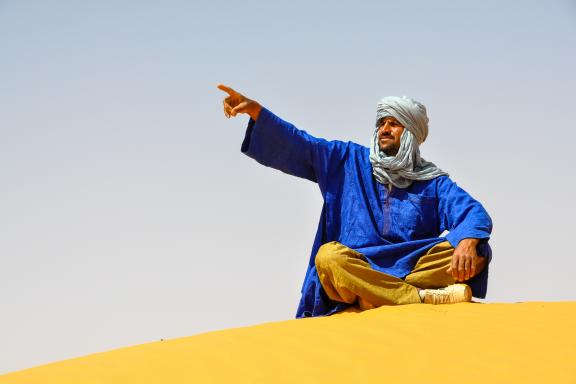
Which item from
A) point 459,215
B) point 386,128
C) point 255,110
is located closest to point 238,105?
point 255,110

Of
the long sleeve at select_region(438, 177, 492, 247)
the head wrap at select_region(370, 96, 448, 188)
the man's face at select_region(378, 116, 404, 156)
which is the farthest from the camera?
the man's face at select_region(378, 116, 404, 156)

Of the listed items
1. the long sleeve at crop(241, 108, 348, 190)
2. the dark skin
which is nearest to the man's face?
the dark skin

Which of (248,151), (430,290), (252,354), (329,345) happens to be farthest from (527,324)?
(248,151)

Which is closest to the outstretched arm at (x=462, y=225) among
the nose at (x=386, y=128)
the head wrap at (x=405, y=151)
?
the head wrap at (x=405, y=151)

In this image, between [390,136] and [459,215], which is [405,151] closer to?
[390,136]

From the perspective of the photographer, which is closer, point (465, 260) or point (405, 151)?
point (465, 260)

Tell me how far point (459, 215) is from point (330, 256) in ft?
3.53

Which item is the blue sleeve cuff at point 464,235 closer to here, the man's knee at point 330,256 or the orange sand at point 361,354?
the orange sand at point 361,354

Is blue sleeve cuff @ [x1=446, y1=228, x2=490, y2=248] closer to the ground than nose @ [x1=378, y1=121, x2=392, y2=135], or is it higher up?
closer to the ground

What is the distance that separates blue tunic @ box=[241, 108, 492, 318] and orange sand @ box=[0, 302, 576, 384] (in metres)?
0.69

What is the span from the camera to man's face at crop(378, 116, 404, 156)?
7.29 m

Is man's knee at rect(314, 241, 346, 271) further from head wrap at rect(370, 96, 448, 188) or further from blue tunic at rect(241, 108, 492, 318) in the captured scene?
head wrap at rect(370, 96, 448, 188)

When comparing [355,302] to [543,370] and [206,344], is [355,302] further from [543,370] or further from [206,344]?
[543,370]

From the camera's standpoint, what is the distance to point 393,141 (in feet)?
23.9
